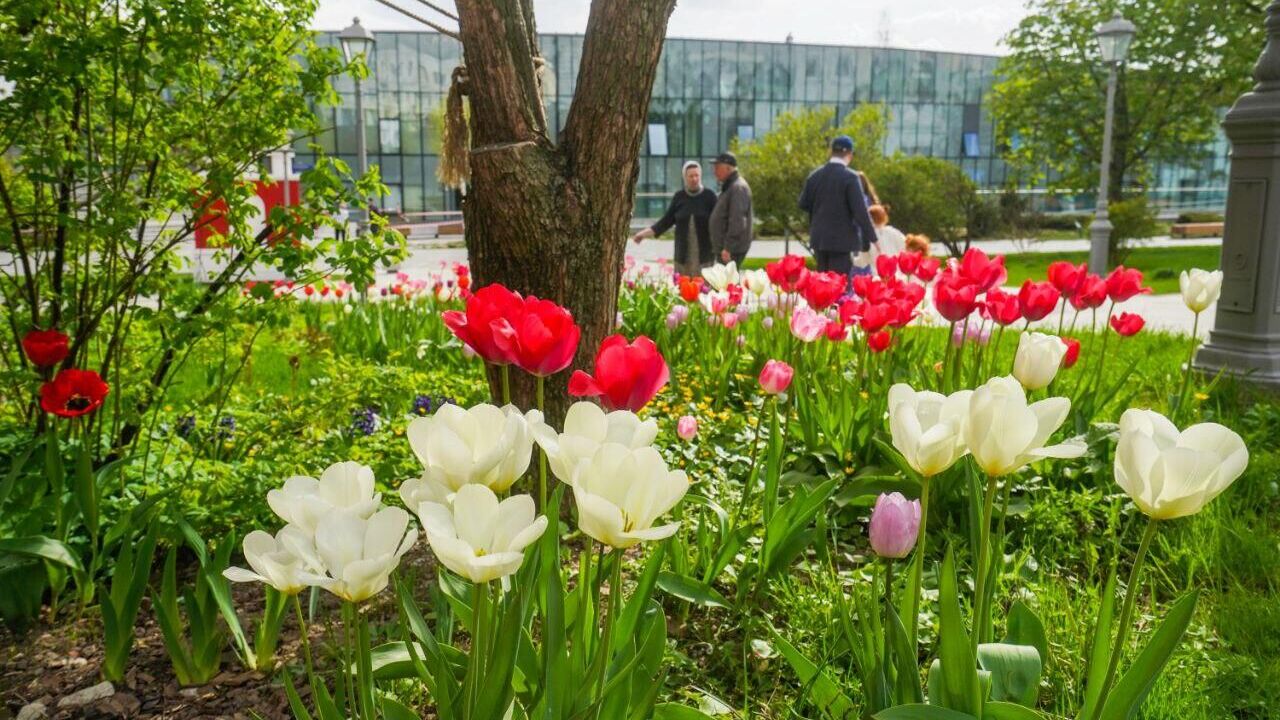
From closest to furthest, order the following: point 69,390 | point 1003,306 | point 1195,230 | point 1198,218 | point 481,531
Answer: point 481,531 → point 69,390 → point 1003,306 → point 1195,230 → point 1198,218

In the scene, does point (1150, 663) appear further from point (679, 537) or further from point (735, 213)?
point (735, 213)

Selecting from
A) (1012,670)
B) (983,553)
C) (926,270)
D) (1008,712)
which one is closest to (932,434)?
(983,553)

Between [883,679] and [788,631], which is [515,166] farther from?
[883,679]

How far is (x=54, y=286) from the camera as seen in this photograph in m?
3.17

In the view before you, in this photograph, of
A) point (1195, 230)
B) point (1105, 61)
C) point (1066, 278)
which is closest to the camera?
point (1066, 278)

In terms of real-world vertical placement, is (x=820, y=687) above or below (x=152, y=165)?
below

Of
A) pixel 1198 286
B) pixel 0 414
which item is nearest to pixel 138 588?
pixel 0 414

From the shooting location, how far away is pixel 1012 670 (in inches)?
61.6

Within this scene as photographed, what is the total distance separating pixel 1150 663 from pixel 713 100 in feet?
143

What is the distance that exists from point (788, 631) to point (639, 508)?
1447 millimetres

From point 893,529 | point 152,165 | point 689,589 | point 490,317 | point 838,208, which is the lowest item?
point 689,589

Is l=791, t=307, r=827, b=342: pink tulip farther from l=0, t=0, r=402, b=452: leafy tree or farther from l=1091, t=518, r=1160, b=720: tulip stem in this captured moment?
l=1091, t=518, r=1160, b=720: tulip stem

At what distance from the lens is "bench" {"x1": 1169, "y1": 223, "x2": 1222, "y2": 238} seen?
27875 mm

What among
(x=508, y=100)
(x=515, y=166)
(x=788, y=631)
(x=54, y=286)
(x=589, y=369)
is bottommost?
(x=788, y=631)
